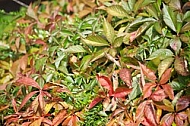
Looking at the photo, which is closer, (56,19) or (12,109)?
(12,109)

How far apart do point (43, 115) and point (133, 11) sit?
601 mm

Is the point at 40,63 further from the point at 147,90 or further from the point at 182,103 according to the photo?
the point at 182,103

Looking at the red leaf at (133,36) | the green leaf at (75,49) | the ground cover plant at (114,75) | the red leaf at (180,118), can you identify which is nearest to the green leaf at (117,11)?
the ground cover plant at (114,75)

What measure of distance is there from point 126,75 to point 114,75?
6 cm

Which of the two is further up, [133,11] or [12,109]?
[133,11]

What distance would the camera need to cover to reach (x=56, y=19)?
2.14 m

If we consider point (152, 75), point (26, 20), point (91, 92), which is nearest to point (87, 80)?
point (91, 92)

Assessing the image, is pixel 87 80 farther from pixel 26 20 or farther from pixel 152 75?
pixel 26 20

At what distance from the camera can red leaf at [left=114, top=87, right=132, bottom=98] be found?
1.45m

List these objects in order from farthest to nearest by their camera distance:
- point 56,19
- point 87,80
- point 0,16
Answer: point 0,16, point 56,19, point 87,80

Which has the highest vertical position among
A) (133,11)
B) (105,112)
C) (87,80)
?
(133,11)

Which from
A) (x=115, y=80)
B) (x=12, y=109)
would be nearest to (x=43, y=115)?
(x=12, y=109)

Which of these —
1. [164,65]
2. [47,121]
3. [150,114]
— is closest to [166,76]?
[164,65]

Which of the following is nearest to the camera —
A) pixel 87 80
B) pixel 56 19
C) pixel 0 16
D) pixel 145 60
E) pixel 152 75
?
pixel 152 75
